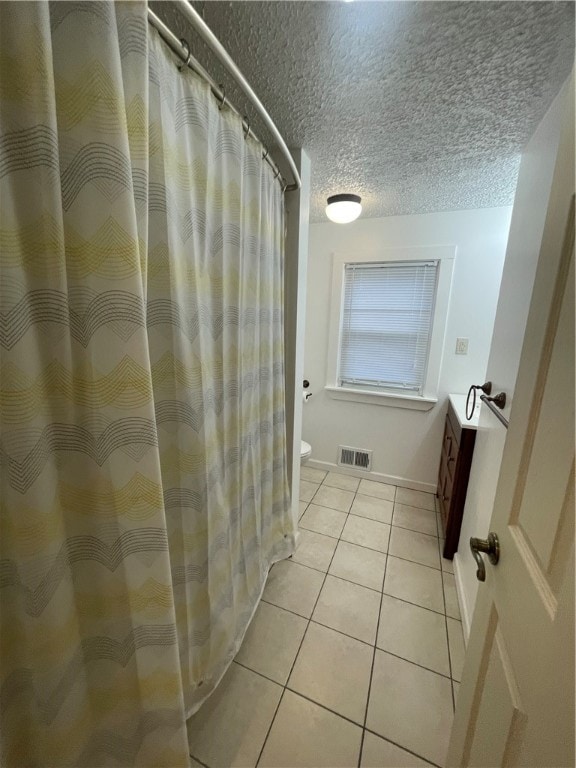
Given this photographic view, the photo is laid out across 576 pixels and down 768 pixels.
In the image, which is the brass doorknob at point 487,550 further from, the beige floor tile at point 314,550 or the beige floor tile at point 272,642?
the beige floor tile at point 314,550

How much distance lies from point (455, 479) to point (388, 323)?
1261mm

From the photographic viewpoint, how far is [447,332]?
2.14 metres

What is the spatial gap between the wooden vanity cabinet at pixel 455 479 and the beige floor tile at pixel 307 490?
3.13 feet

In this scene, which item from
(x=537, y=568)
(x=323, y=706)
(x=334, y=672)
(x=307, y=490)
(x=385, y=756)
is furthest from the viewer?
(x=307, y=490)

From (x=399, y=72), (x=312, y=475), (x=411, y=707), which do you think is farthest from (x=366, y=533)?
(x=399, y=72)

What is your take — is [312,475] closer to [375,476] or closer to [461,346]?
[375,476]

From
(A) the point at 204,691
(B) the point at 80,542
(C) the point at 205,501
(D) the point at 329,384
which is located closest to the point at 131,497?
(B) the point at 80,542

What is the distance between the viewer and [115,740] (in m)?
0.69

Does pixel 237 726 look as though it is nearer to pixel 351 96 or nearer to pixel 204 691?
pixel 204 691

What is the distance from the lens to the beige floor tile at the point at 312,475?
8.39 feet

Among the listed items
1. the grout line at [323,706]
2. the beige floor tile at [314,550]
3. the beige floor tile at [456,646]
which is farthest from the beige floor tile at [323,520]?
the grout line at [323,706]

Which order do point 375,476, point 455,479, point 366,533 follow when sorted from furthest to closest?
point 375,476 → point 366,533 → point 455,479

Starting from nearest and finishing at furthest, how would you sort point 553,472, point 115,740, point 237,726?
1. point 553,472
2. point 115,740
3. point 237,726

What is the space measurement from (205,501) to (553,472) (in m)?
0.83
